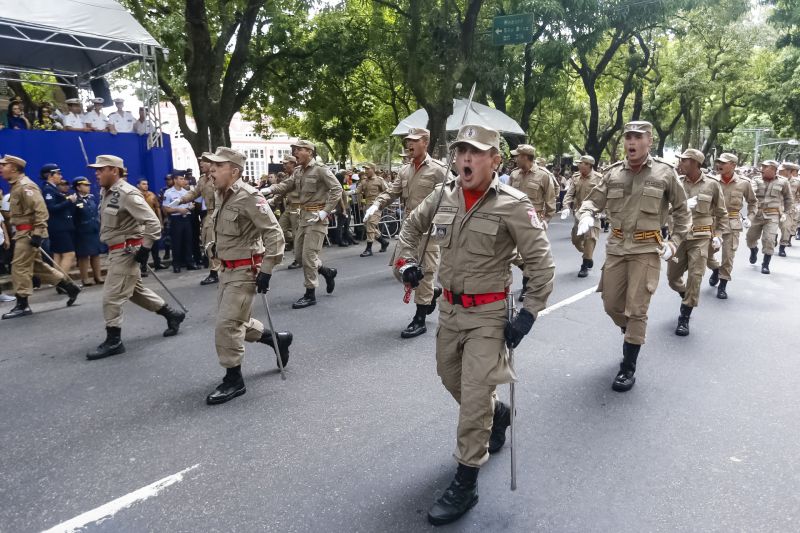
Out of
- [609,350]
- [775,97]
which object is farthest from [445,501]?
[775,97]

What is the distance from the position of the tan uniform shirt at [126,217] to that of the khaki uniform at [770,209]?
414 inches

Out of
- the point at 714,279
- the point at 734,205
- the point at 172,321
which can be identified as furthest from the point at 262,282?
the point at 734,205

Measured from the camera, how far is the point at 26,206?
7.48m

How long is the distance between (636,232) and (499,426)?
7.65 feet

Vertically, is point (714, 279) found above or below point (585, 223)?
below

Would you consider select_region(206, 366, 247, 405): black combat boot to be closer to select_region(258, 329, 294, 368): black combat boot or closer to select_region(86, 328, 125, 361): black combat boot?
select_region(258, 329, 294, 368): black combat boot

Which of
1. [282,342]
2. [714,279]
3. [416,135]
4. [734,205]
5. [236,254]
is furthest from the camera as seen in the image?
[734,205]

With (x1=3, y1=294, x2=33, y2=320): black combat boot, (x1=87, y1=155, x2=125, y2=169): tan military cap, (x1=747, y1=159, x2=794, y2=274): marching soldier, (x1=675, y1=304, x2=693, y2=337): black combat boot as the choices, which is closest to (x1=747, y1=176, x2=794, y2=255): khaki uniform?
(x1=747, y1=159, x2=794, y2=274): marching soldier

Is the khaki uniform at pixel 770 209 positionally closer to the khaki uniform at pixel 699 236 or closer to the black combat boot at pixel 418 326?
the khaki uniform at pixel 699 236

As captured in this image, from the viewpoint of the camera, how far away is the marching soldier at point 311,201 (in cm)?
764

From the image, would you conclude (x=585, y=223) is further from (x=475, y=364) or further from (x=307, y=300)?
(x=307, y=300)

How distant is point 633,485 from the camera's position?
336cm

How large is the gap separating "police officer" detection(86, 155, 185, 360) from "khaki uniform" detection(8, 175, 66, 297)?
7.59 feet

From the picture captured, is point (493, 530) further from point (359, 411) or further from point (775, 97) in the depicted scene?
point (775, 97)
